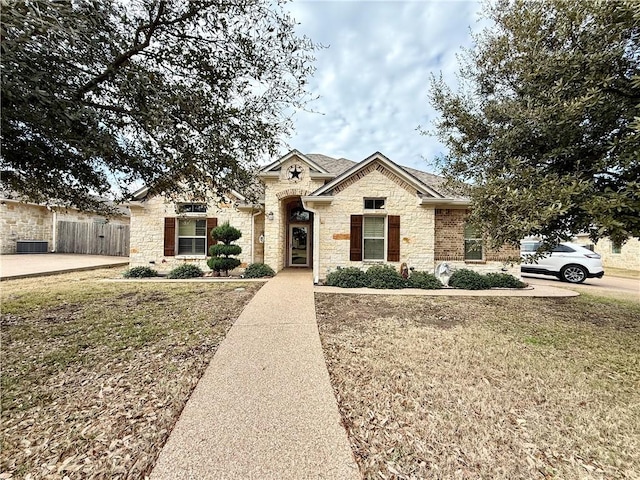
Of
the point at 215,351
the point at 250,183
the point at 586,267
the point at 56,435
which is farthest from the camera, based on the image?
the point at 586,267

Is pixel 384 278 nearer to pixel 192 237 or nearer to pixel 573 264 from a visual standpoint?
pixel 192 237

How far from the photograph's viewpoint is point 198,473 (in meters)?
2.14

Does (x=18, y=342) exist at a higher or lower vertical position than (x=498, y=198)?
lower

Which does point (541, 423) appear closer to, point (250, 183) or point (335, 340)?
point (335, 340)

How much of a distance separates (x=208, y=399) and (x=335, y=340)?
2.35m

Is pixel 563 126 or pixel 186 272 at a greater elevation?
pixel 563 126

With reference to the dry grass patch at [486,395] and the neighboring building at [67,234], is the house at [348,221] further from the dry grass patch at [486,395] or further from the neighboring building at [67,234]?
the neighboring building at [67,234]

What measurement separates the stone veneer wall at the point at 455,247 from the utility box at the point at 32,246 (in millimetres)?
24825

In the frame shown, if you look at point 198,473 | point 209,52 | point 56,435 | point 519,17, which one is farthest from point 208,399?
point 519,17

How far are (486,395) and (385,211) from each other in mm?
8297

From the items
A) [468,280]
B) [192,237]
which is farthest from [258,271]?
[468,280]

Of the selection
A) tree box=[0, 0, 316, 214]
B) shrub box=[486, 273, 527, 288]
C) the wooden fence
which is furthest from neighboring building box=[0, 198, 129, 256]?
shrub box=[486, 273, 527, 288]

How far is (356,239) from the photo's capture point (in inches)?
435

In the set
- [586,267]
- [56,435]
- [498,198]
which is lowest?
[56,435]
